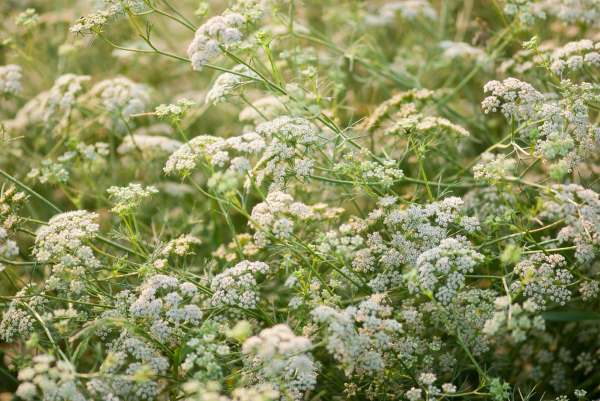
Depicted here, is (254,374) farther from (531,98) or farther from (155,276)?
(531,98)

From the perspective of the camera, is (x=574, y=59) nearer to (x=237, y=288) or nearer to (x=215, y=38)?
(x=215, y=38)

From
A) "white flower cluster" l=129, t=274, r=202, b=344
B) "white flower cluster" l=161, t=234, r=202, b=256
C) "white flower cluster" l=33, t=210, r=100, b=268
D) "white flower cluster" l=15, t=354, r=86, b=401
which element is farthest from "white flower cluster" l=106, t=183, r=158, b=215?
"white flower cluster" l=15, t=354, r=86, b=401

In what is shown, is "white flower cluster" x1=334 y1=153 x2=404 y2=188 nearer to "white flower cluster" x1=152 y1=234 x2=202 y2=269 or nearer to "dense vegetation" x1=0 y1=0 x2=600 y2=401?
"dense vegetation" x1=0 y1=0 x2=600 y2=401

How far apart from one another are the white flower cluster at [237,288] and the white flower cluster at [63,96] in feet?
9.65

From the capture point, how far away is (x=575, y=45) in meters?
5.05

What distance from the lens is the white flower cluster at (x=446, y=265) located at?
3725mm

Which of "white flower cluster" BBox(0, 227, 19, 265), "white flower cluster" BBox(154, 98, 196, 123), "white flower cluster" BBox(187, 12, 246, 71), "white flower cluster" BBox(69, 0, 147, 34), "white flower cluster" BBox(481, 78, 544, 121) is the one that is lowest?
"white flower cluster" BBox(0, 227, 19, 265)

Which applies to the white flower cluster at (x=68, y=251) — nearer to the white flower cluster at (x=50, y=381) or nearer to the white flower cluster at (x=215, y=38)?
the white flower cluster at (x=50, y=381)

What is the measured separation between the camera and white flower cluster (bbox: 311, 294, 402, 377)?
11.4 feet

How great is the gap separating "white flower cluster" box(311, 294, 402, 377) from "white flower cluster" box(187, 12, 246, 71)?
6.61 feet

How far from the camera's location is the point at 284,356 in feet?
11.1

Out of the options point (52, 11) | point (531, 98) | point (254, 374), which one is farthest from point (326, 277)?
point (52, 11)

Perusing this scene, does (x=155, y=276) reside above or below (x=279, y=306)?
above

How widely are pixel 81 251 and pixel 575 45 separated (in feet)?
14.2
